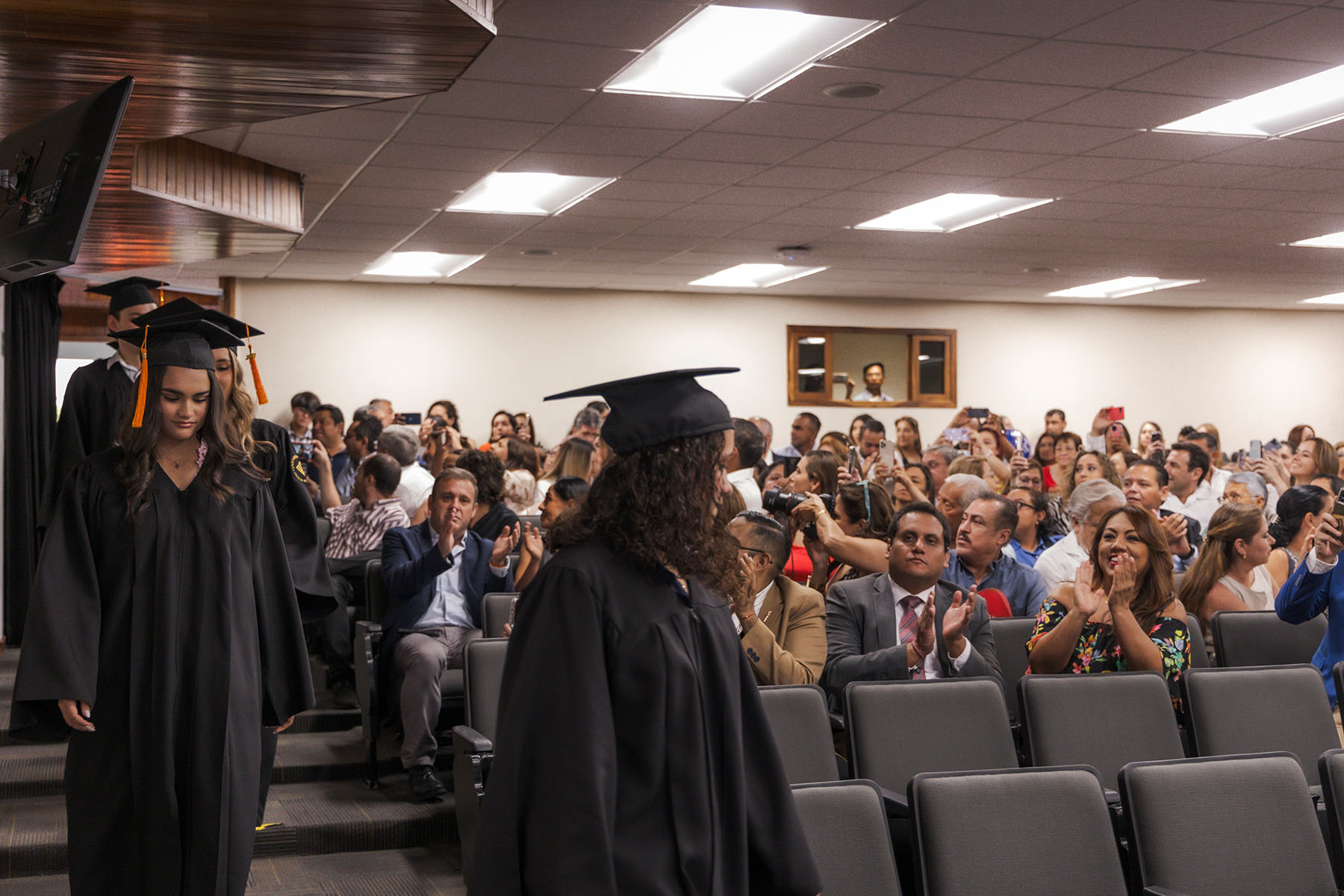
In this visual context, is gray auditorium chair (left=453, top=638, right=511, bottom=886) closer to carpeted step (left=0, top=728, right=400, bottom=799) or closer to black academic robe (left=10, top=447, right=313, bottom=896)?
black academic robe (left=10, top=447, right=313, bottom=896)

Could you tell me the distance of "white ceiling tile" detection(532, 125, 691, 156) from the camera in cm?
623

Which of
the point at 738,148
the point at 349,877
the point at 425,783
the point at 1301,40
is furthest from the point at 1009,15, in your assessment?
the point at 349,877

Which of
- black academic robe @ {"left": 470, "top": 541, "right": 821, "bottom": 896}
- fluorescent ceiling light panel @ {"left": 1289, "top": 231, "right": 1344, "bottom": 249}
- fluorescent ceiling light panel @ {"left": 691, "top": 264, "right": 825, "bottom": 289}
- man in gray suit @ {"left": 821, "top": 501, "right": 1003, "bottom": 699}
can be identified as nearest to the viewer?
black academic robe @ {"left": 470, "top": 541, "right": 821, "bottom": 896}

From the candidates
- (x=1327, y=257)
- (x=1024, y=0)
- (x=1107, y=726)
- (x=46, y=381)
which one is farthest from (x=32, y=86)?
(x=1327, y=257)

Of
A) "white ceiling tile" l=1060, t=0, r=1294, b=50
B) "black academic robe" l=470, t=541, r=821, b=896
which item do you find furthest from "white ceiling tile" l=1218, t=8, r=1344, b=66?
"black academic robe" l=470, t=541, r=821, b=896

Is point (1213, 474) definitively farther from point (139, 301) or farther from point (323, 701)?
point (139, 301)

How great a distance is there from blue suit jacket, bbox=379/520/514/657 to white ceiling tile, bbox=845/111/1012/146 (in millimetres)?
2915

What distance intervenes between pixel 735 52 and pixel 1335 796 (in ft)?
12.2

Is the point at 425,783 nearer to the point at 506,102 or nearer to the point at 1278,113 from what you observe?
the point at 506,102

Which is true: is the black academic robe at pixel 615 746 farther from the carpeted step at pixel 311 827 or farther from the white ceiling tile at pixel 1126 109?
the white ceiling tile at pixel 1126 109

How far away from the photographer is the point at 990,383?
44.5 ft

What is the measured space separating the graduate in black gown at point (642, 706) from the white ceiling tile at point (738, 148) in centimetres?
479

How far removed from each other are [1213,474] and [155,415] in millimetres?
8292

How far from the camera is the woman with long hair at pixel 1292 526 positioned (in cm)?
501
